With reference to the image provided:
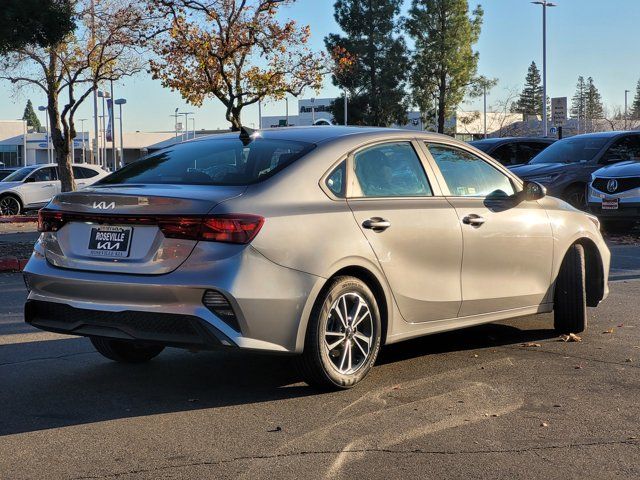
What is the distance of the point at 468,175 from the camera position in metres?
6.55

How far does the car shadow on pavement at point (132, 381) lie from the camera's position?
5098 mm

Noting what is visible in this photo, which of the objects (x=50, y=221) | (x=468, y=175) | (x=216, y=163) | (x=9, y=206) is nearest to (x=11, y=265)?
(x=50, y=221)

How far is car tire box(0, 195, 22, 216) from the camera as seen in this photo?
2505cm

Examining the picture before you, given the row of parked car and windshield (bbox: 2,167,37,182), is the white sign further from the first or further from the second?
windshield (bbox: 2,167,37,182)

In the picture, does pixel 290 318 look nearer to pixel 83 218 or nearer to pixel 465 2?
pixel 83 218

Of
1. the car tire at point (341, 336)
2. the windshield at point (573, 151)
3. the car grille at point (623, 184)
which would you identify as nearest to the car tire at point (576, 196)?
the windshield at point (573, 151)

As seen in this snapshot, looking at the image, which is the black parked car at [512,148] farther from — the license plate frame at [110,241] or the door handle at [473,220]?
the license plate frame at [110,241]

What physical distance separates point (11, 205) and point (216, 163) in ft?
69.2

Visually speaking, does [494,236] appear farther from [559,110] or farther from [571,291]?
[559,110]

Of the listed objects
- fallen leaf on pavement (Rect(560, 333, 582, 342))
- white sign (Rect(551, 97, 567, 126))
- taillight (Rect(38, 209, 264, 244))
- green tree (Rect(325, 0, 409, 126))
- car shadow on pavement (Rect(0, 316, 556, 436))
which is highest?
green tree (Rect(325, 0, 409, 126))

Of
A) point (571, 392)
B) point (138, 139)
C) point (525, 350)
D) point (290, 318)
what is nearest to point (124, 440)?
point (290, 318)

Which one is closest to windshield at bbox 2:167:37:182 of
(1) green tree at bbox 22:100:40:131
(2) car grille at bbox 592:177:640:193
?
(2) car grille at bbox 592:177:640:193

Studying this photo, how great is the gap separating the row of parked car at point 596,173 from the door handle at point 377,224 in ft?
38.1

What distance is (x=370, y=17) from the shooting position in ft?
196
